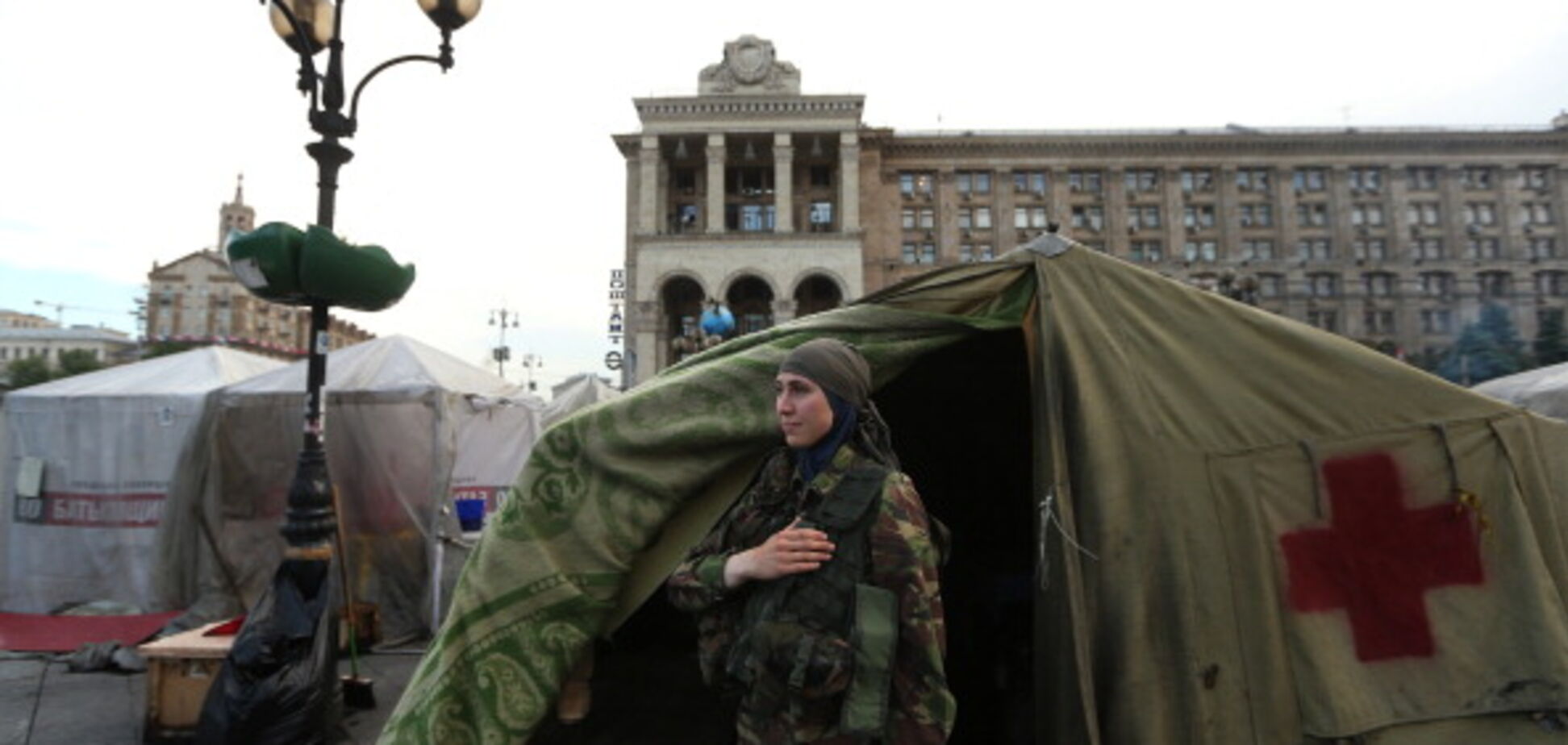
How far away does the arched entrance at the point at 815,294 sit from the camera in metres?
46.9

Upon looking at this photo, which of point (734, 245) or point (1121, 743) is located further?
point (734, 245)

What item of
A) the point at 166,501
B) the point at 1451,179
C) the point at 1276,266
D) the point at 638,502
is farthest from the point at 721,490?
the point at 1451,179

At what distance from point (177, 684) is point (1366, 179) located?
73.1 m

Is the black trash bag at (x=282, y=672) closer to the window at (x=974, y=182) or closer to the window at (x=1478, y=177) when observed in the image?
the window at (x=974, y=182)

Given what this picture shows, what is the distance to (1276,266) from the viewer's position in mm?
56250

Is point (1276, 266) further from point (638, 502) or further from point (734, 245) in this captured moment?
point (638, 502)

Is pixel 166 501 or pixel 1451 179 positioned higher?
pixel 1451 179

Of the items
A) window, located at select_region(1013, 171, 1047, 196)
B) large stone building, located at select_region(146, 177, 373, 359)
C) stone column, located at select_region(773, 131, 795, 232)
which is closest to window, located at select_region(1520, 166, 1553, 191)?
window, located at select_region(1013, 171, 1047, 196)

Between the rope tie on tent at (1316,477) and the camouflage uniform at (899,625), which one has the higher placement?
the rope tie on tent at (1316,477)

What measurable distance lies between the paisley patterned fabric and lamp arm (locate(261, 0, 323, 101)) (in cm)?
397

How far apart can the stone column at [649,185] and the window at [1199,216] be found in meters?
38.7

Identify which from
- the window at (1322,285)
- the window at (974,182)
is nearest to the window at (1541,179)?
the window at (1322,285)

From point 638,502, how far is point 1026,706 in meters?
2.18

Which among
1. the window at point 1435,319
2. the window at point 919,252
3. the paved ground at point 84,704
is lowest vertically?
the paved ground at point 84,704
